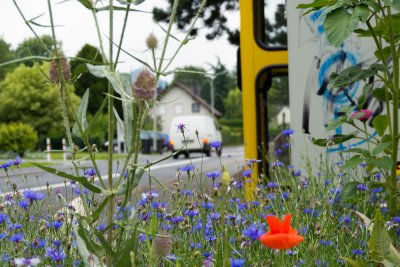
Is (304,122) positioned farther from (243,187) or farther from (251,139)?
(243,187)

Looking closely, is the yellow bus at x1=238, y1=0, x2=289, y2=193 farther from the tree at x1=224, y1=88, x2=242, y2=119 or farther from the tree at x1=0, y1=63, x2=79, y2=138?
the tree at x1=224, y1=88, x2=242, y2=119

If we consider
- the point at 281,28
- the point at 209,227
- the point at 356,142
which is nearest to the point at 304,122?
the point at 356,142

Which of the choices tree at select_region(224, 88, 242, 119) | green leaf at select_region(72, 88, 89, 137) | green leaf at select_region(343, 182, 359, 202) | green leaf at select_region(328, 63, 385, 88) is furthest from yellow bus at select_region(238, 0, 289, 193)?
tree at select_region(224, 88, 242, 119)

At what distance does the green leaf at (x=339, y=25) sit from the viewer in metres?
2.96

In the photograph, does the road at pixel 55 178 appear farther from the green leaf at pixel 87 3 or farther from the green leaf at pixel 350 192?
the green leaf at pixel 350 192

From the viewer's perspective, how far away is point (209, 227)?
10.6 ft

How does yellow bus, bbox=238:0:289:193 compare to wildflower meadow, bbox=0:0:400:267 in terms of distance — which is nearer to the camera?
wildflower meadow, bbox=0:0:400:267

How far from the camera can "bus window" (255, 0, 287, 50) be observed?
6586 mm

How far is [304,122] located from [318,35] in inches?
29.6

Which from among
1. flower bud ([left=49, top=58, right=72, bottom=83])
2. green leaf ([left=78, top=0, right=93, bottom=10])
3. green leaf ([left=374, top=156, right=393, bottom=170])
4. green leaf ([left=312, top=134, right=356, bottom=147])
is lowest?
green leaf ([left=374, top=156, right=393, bottom=170])

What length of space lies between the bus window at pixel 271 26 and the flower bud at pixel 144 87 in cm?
471

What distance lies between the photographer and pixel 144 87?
189 centimetres

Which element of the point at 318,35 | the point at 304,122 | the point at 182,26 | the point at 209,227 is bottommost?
the point at 209,227

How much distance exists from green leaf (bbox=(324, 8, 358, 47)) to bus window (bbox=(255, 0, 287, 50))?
3433 mm
